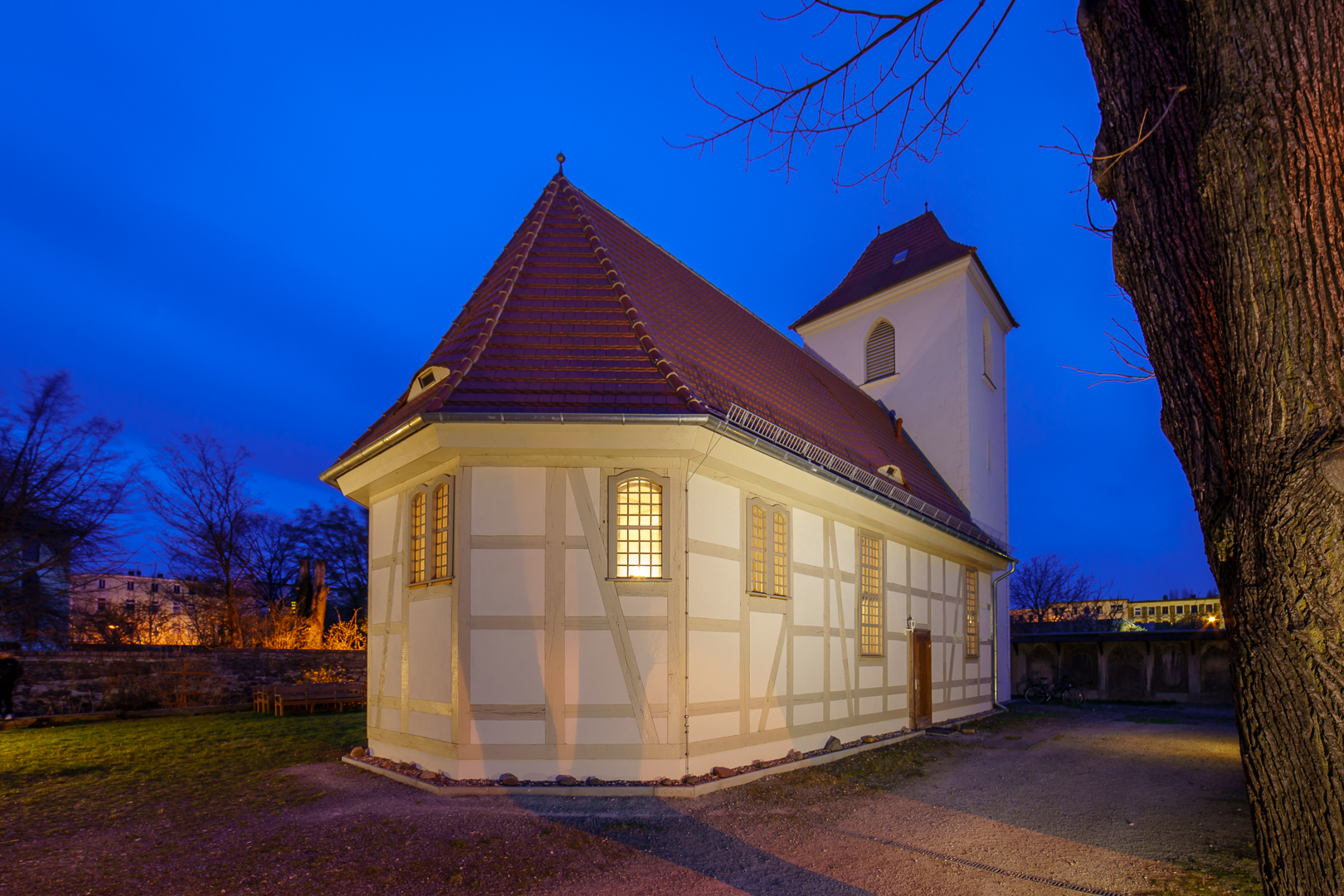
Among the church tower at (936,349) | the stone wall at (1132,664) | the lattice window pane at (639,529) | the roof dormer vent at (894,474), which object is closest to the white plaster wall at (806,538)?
the lattice window pane at (639,529)

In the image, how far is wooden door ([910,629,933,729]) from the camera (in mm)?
14523

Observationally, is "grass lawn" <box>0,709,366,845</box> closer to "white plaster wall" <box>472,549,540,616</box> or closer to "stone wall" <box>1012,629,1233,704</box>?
"white plaster wall" <box>472,549,540,616</box>

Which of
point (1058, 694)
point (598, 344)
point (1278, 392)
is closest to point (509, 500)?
point (598, 344)

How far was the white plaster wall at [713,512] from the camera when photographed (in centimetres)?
929

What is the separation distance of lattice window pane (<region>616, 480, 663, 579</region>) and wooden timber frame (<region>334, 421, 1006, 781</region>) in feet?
0.47

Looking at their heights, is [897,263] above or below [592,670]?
above

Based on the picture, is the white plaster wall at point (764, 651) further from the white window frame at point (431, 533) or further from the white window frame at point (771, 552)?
the white window frame at point (431, 533)

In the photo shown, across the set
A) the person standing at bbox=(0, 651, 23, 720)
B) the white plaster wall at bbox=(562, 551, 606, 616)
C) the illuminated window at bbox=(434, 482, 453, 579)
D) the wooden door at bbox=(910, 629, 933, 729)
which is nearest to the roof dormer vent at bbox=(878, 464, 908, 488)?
the wooden door at bbox=(910, 629, 933, 729)

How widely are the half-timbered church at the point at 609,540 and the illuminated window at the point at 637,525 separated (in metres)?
0.03

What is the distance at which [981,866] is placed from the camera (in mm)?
6203

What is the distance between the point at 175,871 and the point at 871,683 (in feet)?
32.8

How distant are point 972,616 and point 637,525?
12128 mm

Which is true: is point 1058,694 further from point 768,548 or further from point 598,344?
point 598,344

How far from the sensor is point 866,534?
13.4 m
